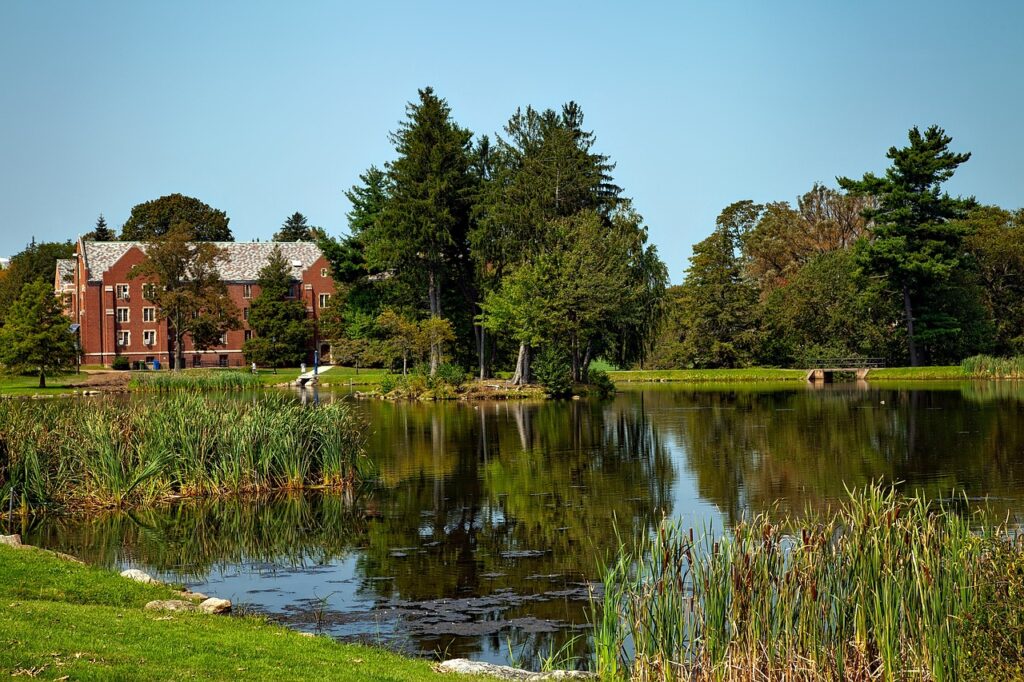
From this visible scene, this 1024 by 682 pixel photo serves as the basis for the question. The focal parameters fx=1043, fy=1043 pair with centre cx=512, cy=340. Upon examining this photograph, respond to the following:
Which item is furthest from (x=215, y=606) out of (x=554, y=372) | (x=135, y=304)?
(x=135, y=304)

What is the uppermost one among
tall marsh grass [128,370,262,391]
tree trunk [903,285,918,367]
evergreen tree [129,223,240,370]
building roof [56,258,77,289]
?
building roof [56,258,77,289]

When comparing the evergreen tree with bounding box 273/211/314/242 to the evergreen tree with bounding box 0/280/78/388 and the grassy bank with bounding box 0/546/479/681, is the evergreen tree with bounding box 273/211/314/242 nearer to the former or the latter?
the evergreen tree with bounding box 0/280/78/388

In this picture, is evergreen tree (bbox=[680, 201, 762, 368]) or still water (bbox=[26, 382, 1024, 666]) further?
evergreen tree (bbox=[680, 201, 762, 368])

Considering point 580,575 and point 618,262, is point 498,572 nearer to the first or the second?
point 580,575

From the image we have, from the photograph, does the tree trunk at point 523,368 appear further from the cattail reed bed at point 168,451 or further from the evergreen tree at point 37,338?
the cattail reed bed at point 168,451

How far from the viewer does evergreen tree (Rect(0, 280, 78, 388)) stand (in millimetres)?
62562

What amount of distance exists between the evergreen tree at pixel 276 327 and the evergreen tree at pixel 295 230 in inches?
1917

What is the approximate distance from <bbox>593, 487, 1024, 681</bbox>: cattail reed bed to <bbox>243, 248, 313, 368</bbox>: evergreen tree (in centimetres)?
7663

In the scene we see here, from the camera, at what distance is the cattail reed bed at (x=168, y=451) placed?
68.9ft

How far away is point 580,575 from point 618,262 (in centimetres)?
4442

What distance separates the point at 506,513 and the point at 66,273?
97.3 meters

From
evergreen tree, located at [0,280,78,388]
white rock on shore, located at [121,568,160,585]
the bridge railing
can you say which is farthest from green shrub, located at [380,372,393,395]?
white rock on shore, located at [121,568,160,585]

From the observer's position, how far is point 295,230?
139 meters

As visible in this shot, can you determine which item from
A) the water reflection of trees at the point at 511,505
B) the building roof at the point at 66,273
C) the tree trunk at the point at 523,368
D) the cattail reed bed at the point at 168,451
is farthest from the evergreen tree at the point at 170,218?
the cattail reed bed at the point at 168,451
